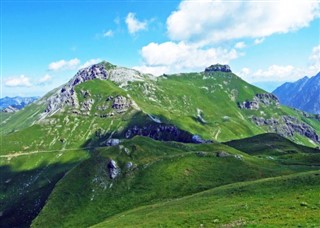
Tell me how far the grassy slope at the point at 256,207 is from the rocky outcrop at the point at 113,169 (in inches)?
2740

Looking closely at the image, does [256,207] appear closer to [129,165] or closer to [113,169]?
[129,165]

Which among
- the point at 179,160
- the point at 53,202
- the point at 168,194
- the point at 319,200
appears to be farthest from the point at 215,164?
the point at 319,200

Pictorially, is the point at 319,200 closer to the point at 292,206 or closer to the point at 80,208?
the point at 292,206

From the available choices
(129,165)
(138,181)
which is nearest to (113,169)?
(129,165)

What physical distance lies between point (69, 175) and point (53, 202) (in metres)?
20.2

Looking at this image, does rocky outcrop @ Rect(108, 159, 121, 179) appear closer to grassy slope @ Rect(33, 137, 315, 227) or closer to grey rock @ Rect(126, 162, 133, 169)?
grassy slope @ Rect(33, 137, 315, 227)

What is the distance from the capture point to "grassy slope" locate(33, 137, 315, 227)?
134 meters

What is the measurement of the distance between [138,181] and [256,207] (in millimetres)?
85283

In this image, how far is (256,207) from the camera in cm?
6869

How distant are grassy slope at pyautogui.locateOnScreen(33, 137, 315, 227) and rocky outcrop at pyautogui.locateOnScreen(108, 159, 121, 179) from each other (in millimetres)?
2208

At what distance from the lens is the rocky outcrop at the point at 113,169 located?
159 metres

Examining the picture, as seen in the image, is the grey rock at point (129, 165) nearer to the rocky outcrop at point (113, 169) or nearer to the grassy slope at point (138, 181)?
the grassy slope at point (138, 181)

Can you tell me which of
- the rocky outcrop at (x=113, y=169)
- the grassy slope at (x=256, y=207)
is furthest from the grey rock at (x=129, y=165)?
the grassy slope at (x=256, y=207)

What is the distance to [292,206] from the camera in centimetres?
6425
